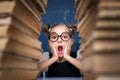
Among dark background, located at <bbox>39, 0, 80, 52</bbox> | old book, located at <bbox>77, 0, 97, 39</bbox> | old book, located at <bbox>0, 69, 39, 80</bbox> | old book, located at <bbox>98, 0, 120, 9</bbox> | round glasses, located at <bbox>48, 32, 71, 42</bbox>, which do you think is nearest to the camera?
old book, located at <bbox>98, 0, 120, 9</bbox>

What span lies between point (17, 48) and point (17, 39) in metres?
0.08

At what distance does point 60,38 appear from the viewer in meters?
3.71

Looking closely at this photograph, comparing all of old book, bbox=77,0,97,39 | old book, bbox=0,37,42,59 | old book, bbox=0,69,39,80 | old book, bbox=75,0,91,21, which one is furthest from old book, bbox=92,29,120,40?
old book, bbox=0,69,39,80

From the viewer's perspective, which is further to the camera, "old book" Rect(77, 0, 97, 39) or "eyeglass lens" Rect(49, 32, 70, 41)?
"eyeglass lens" Rect(49, 32, 70, 41)

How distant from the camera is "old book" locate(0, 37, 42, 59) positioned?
5.57 feet

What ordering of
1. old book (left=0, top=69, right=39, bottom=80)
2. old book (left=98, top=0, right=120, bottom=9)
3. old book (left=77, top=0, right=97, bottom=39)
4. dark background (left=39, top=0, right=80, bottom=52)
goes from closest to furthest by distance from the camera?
1. old book (left=98, top=0, right=120, bottom=9)
2. old book (left=77, top=0, right=97, bottom=39)
3. old book (left=0, top=69, right=39, bottom=80)
4. dark background (left=39, top=0, right=80, bottom=52)

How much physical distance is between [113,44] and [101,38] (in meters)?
0.08

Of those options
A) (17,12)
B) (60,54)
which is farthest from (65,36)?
(17,12)

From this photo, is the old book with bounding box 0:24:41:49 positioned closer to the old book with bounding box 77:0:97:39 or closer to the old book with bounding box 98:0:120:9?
the old book with bounding box 77:0:97:39

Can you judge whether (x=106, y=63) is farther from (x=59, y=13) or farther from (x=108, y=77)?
(x=59, y=13)

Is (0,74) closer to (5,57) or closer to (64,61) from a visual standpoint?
(5,57)

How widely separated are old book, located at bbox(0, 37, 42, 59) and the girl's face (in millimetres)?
1053

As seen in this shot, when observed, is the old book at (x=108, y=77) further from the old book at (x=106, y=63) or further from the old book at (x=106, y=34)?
the old book at (x=106, y=34)

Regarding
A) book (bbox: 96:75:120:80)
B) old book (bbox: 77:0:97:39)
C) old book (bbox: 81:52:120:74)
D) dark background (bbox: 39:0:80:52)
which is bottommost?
book (bbox: 96:75:120:80)
